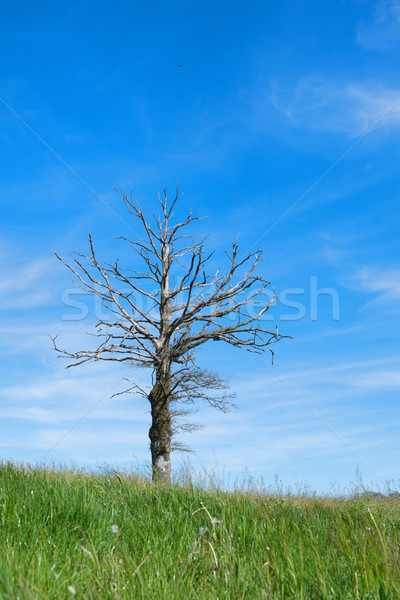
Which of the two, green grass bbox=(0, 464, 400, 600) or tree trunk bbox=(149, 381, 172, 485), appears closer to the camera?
green grass bbox=(0, 464, 400, 600)

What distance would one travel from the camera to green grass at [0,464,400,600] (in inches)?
129

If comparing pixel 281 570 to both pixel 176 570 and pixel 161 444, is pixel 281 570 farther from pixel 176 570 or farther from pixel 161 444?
pixel 161 444

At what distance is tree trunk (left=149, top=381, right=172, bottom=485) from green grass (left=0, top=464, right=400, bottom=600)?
7.03 meters

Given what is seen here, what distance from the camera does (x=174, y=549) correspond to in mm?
4812

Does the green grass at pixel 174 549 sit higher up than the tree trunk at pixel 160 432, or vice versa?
the tree trunk at pixel 160 432

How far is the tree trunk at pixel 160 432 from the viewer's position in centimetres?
1537

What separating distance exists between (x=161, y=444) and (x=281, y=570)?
1202 cm

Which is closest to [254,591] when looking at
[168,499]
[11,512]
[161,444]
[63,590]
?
[63,590]

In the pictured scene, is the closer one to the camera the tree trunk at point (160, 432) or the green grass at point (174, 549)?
the green grass at point (174, 549)

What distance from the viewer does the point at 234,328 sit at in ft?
53.8

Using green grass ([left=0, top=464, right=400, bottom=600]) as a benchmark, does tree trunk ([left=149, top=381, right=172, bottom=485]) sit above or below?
above

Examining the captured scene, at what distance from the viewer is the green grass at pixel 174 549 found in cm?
327

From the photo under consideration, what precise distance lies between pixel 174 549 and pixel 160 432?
10837 millimetres

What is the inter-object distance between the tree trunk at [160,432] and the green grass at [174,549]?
703cm
